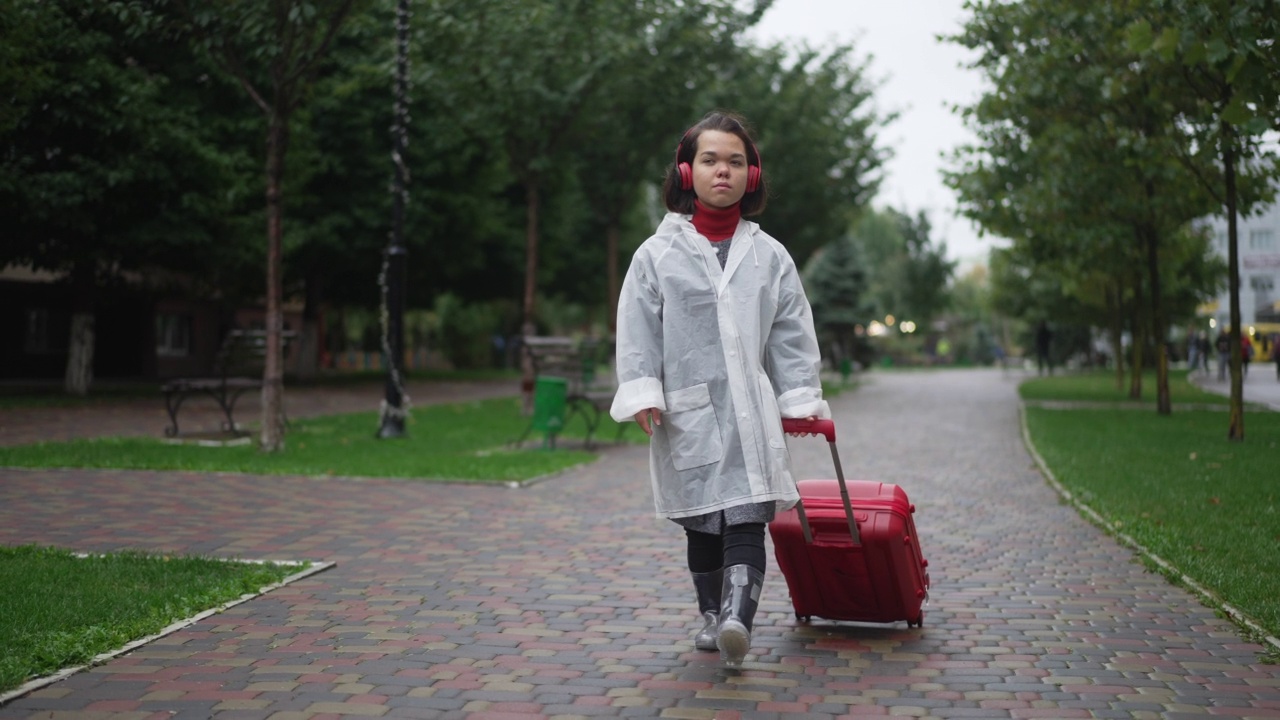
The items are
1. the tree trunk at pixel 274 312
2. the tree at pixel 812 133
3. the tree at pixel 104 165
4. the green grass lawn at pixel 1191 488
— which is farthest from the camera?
the tree at pixel 812 133

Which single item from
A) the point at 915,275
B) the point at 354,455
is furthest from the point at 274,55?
the point at 915,275

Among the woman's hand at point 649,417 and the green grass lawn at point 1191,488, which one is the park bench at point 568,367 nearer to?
the green grass lawn at point 1191,488

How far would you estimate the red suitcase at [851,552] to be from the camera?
493 cm

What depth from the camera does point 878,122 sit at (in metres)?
33.8

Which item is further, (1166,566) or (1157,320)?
(1157,320)

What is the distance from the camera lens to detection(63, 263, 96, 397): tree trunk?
24.1 metres

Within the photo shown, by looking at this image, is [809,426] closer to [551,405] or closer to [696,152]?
[696,152]

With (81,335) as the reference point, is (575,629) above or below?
below

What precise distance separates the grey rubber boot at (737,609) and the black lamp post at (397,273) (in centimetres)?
1060

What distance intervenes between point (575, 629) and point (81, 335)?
2168 centimetres

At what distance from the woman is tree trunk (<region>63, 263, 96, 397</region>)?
864 inches

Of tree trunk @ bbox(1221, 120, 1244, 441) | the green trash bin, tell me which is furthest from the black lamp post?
tree trunk @ bbox(1221, 120, 1244, 441)

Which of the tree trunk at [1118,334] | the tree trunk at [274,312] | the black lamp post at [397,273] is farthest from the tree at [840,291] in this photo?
the tree trunk at [274,312]

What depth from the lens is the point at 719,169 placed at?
4656 mm
